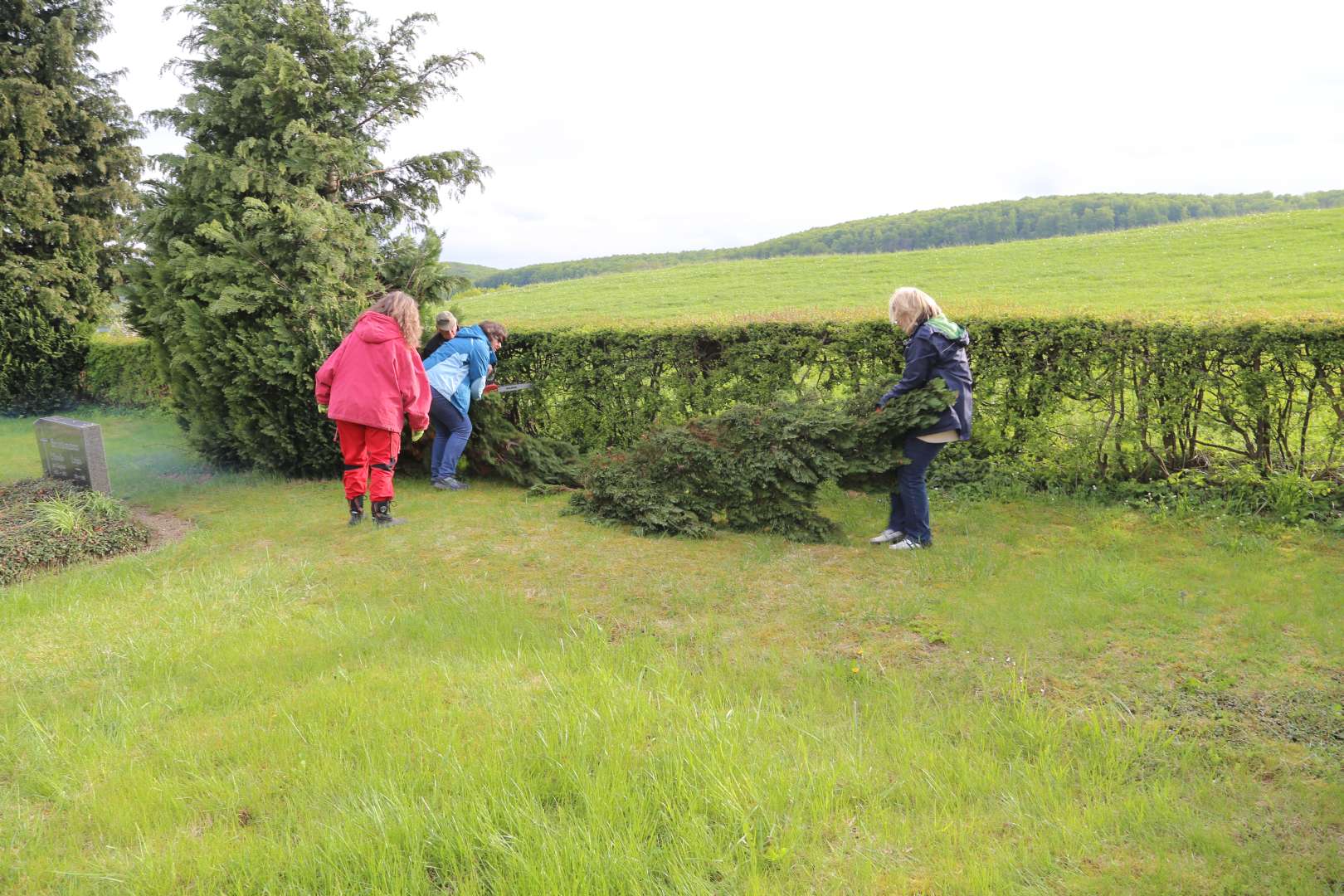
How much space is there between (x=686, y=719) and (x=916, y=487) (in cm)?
364

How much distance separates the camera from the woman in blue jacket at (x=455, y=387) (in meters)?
8.70

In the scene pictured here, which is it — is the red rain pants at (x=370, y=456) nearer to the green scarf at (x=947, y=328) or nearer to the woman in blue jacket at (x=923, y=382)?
the woman in blue jacket at (x=923, y=382)

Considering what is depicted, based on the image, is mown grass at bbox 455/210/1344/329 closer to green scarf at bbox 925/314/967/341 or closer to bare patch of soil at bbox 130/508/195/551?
bare patch of soil at bbox 130/508/195/551

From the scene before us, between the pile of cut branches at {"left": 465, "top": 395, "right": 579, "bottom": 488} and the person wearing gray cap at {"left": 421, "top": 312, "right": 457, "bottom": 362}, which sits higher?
the person wearing gray cap at {"left": 421, "top": 312, "right": 457, "bottom": 362}

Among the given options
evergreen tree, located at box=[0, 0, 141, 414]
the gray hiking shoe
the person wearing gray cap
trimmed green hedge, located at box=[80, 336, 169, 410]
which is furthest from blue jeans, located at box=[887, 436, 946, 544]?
evergreen tree, located at box=[0, 0, 141, 414]

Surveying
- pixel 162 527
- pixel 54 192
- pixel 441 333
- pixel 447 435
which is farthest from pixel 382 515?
pixel 54 192

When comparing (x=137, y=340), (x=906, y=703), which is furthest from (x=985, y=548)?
(x=137, y=340)

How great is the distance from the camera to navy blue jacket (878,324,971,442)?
6324 millimetres

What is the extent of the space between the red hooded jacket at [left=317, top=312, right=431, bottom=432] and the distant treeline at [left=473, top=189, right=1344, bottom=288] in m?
45.7

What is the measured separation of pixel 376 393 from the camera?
7105 mm

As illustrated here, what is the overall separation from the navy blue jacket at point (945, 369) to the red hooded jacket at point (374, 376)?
4.37 m

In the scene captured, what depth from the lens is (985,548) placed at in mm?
6316

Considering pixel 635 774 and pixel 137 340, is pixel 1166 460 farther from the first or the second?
pixel 137 340

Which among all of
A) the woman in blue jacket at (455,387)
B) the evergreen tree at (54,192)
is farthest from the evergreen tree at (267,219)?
the evergreen tree at (54,192)
